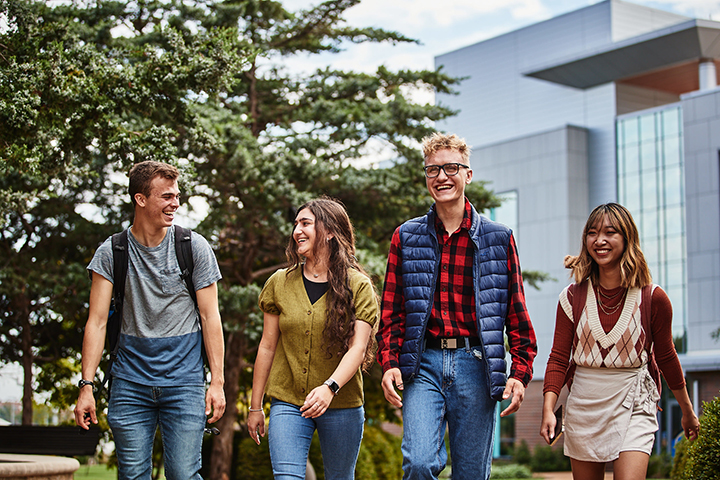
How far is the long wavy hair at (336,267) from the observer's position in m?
4.55

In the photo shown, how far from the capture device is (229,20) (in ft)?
50.1

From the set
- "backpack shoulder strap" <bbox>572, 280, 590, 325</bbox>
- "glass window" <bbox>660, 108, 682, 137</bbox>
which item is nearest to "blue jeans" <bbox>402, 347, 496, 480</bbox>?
"backpack shoulder strap" <bbox>572, 280, 590, 325</bbox>

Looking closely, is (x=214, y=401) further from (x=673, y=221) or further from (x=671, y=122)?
(x=671, y=122)

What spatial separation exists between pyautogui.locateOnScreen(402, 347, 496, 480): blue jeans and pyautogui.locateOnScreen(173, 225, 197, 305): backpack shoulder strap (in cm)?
137

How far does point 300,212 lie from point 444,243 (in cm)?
89

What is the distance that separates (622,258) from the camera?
476 cm

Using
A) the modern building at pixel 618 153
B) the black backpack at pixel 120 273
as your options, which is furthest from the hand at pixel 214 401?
the modern building at pixel 618 153

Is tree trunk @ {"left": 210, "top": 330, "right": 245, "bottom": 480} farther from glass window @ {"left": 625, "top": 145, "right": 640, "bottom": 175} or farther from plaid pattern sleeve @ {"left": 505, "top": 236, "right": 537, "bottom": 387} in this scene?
glass window @ {"left": 625, "top": 145, "right": 640, "bottom": 175}

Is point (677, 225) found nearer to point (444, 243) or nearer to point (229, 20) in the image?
point (229, 20)

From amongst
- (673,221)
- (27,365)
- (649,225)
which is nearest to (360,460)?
(27,365)

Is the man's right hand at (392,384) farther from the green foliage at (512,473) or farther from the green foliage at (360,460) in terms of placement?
the green foliage at (512,473)

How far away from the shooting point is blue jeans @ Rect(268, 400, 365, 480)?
435 cm

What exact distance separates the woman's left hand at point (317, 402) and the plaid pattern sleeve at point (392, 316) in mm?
334

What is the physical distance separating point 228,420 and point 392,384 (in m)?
13.5
